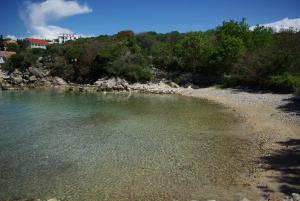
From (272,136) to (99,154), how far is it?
12.7 metres

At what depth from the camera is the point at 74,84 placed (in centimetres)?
7038

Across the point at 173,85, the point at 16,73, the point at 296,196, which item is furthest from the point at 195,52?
the point at 296,196

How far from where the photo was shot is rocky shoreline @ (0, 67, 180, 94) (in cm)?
5981

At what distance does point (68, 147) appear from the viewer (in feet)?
76.5

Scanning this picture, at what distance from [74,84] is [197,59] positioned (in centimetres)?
2692

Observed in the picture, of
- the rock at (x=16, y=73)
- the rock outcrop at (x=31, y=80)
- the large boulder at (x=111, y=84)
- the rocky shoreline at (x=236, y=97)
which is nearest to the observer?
the rocky shoreline at (x=236, y=97)

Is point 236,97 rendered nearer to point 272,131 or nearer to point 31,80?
point 272,131

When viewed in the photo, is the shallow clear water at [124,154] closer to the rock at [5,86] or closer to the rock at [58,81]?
the rock at [5,86]

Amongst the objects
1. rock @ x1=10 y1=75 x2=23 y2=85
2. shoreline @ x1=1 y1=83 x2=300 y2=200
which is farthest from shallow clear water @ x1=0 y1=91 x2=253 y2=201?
rock @ x1=10 y1=75 x2=23 y2=85

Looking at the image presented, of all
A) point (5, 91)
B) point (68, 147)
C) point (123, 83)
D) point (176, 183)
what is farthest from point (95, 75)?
point (176, 183)

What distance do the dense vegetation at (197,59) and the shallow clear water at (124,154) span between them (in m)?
13.2

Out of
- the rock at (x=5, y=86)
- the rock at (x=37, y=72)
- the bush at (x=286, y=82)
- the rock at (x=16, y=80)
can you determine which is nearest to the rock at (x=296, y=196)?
the bush at (x=286, y=82)

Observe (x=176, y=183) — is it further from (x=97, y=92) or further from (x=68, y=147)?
(x=97, y=92)

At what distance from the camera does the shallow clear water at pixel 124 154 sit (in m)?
15.8
